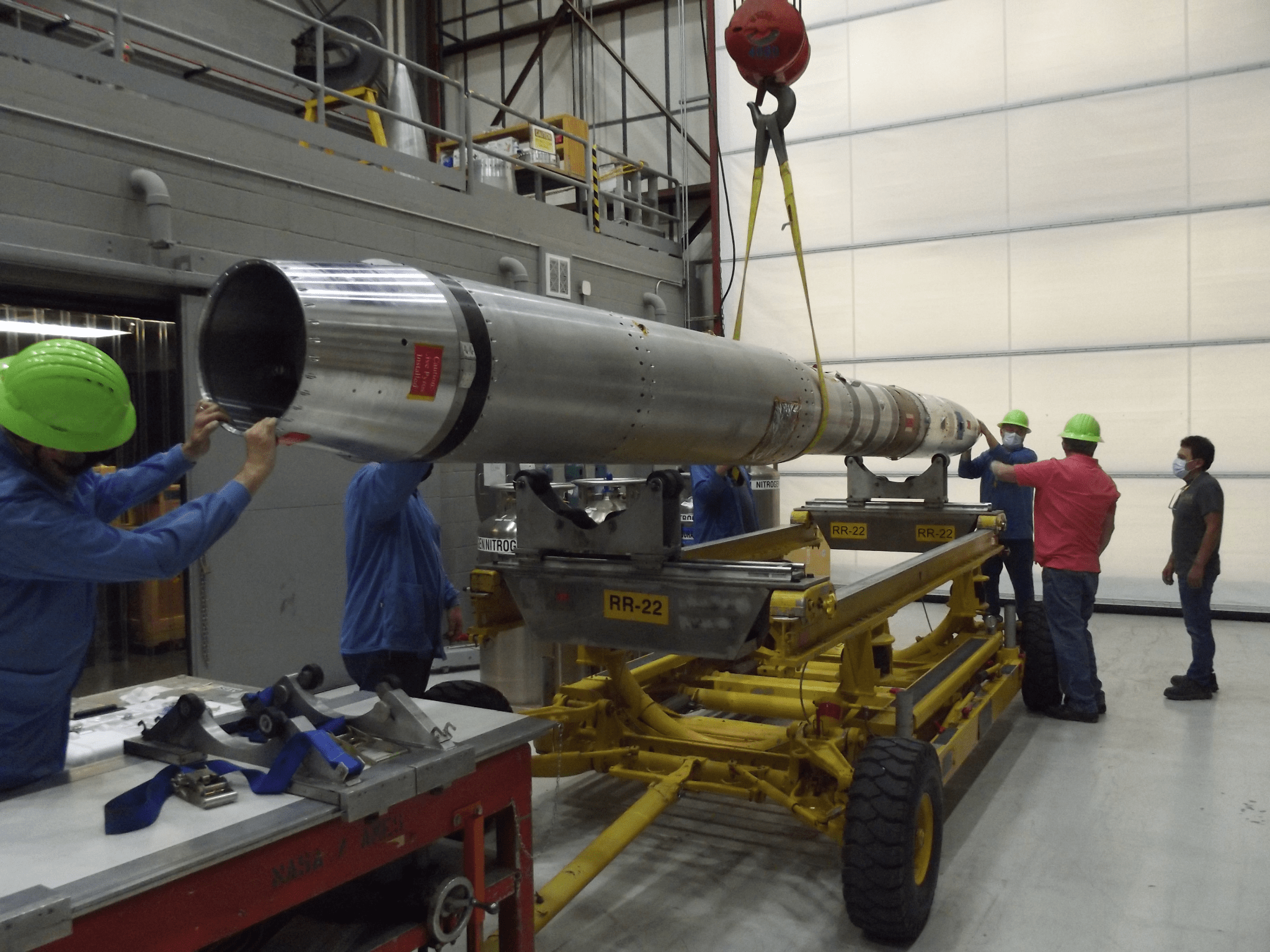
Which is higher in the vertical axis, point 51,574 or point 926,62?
point 926,62

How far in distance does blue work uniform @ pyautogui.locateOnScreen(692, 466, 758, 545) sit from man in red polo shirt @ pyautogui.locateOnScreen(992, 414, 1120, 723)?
1.71 meters

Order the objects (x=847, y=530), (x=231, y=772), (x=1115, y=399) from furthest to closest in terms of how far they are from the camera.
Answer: (x=1115, y=399) < (x=847, y=530) < (x=231, y=772)

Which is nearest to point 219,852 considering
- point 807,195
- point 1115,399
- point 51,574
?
point 51,574

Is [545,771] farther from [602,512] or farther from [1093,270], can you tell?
[1093,270]

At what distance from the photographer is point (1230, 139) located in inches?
360

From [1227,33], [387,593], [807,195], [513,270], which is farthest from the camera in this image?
[807,195]

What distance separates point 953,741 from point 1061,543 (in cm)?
242

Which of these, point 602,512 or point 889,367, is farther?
point 889,367

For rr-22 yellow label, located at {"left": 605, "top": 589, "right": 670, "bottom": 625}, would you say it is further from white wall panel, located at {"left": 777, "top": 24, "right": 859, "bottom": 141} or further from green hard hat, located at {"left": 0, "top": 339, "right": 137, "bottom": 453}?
white wall panel, located at {"left": 777, "top": 24, "right": 859, "bottom": 141}

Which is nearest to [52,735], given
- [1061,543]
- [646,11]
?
[1061,543]

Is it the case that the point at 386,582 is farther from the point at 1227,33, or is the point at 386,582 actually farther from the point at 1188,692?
the point at 1227,33

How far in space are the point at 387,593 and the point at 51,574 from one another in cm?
186

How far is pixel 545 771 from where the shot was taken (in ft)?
12.7

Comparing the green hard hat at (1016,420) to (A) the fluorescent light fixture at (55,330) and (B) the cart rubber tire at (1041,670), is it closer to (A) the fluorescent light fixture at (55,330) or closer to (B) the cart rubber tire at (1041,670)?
(B) the cart rubber tire at (1041,670)
